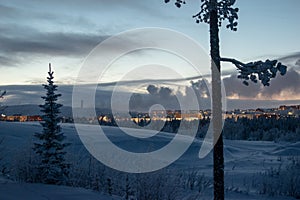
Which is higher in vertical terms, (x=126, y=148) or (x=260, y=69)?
(x=260, y=69)

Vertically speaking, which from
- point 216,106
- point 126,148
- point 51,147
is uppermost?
point 216,106

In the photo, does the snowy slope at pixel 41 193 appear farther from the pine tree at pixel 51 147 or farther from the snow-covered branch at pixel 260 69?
the snow-covered branch at pixel 260 69

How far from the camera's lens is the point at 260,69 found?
27.2 ft

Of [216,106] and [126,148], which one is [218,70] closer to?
[216,106]

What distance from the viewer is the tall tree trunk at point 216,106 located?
8.47 meters

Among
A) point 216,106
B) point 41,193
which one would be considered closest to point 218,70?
point 216,106

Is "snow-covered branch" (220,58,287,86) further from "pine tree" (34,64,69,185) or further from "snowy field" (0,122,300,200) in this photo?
"pine tree" (34,64,69,185)

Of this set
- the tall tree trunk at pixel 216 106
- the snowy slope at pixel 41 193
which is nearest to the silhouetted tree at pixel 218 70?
the tall tree trunk at pixel 216 106

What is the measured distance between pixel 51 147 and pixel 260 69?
6676mm

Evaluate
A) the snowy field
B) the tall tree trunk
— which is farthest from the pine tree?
the tall tree trunk

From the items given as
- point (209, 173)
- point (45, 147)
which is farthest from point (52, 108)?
point (209, 173)

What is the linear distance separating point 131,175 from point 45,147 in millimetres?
2794

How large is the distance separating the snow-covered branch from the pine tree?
220 inches

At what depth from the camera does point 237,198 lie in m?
13.0
